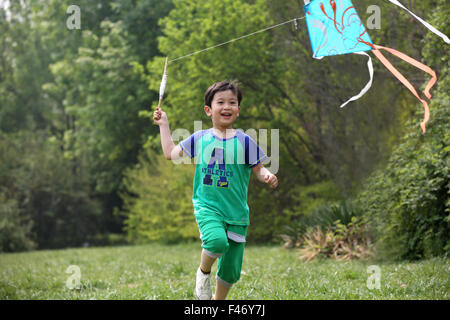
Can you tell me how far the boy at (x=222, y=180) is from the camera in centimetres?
367

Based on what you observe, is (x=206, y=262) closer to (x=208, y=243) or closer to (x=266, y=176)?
(x=208, y=243)

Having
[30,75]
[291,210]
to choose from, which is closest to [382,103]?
[291,210]

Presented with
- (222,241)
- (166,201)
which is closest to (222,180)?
(222,241)

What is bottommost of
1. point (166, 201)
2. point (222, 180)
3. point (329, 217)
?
point (166, 201)

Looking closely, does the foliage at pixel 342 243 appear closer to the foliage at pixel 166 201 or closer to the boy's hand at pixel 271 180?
the boy's hand at pixel 271 180

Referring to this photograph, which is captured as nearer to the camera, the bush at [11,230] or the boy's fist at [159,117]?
the boy's fist at [159,117]

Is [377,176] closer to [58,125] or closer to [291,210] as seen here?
[291,210]

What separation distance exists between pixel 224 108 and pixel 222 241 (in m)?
1.03

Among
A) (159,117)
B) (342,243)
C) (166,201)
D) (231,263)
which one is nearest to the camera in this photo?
(231,263)

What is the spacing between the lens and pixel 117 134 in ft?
70.6

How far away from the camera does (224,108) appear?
383 centimetres

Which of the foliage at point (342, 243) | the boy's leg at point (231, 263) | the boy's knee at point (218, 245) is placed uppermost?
the boy's knee at point (218, 245)

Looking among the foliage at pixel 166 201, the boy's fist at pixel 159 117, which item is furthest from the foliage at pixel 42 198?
the boy's fist at pixel 159 117
